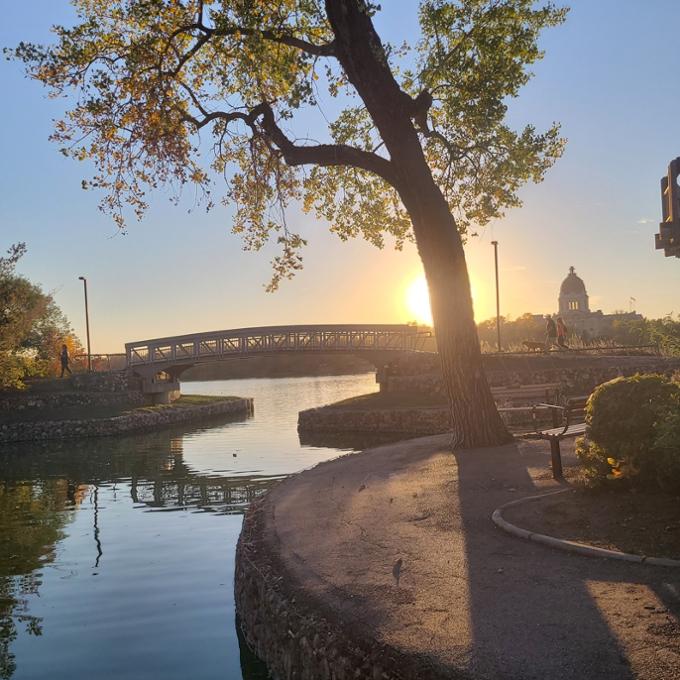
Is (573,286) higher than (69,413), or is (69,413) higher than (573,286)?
(573,286)

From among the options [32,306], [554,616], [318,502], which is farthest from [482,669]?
[32,306]

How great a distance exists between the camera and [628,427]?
797 centimetres

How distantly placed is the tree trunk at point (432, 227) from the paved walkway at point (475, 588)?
3.53 metres

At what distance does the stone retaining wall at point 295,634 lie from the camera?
15.6ft

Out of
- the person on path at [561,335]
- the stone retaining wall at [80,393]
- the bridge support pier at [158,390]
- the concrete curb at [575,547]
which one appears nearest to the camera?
the concrete curb at [575,547]

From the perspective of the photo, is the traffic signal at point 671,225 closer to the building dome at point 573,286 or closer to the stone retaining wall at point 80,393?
the stone retaining wall at point 80,393

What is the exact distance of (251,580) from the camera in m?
7.40

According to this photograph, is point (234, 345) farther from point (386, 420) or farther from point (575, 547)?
point (575, 547)

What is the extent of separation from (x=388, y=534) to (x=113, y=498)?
11.8 metres

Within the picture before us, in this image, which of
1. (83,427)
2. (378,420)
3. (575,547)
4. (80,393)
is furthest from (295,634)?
(80,393)

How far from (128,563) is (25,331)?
32.2 meters

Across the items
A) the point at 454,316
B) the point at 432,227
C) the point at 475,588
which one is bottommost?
the point at 475,588

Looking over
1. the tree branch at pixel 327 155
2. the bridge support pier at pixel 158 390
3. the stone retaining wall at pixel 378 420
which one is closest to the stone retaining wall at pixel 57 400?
the bridge support pier at pixel 158 390

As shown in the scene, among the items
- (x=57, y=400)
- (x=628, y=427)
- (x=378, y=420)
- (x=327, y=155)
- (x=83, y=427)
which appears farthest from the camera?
(x=57, y=400)
